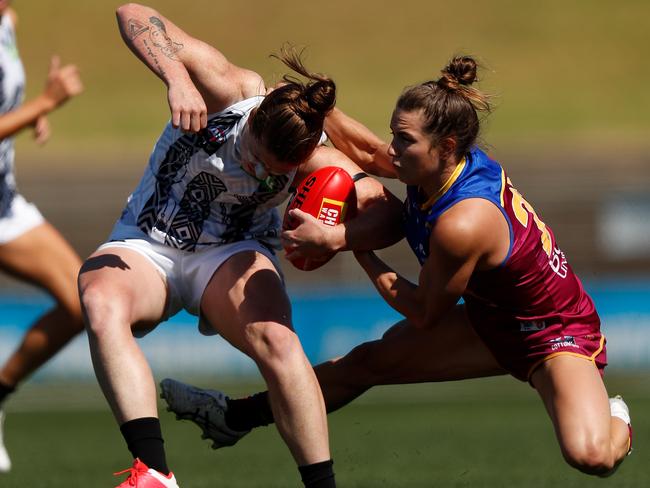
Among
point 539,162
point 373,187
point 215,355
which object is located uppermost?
point 373,187

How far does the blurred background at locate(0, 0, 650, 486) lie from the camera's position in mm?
10414

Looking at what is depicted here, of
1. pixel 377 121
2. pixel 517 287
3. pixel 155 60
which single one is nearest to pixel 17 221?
pixel 155 60

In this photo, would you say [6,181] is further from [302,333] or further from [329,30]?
[329,30]

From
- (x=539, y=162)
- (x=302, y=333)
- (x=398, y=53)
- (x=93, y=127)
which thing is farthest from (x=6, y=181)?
(x=398, y=53)

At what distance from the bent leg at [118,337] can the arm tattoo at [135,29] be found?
0.93m

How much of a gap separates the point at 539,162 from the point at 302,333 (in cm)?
470

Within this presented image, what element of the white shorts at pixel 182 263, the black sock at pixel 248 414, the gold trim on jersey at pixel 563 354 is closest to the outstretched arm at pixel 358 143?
the white shorts at pixel 182 263

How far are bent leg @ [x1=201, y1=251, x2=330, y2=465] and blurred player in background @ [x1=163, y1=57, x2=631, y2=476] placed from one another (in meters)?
0.36

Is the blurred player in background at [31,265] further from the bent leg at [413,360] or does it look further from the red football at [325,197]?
the red football at [325,197]

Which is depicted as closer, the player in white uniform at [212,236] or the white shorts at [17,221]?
the player in white uniform at [212,236]

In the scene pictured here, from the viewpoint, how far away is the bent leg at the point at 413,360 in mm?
5191

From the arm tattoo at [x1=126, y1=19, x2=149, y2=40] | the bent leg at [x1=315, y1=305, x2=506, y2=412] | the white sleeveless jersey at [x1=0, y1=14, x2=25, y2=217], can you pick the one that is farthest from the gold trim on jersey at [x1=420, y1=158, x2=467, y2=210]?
the white sleeveless jersey at [x1=0, y1=14, x2=25, y2=217]

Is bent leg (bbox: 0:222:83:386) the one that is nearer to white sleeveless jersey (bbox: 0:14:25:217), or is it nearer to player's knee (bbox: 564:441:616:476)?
white sleeveless jersey (bbox: 0:14:25:217)

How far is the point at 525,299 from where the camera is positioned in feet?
16.0
